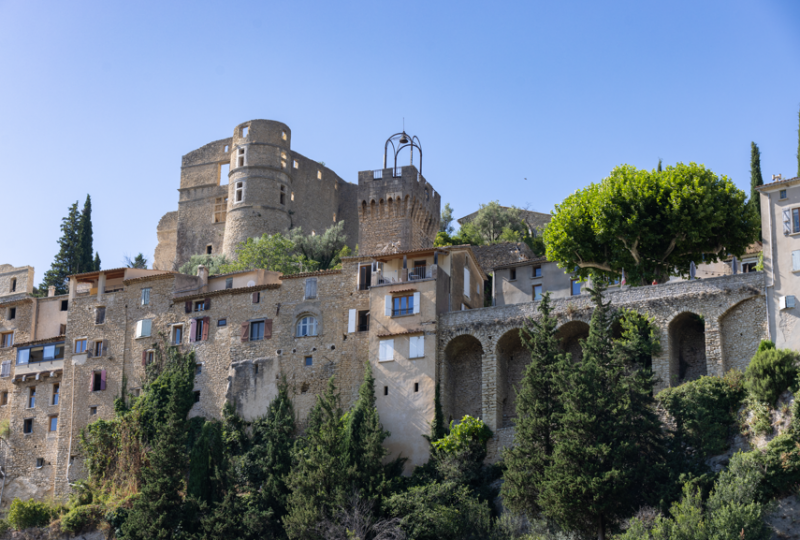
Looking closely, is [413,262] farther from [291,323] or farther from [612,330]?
[612,330]

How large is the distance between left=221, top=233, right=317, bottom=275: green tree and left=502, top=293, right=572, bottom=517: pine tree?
25.0m

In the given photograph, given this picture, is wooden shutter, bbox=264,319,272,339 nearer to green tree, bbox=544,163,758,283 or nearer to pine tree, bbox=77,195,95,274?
green tree, bbox=544,163,758,283

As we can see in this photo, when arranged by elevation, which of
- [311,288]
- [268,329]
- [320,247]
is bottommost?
[268,329]

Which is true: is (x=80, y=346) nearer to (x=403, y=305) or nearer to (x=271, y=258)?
(x=271, y=258)

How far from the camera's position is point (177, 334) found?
65.3 meters

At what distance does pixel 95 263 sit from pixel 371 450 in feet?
130

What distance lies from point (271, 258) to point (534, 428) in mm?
30905

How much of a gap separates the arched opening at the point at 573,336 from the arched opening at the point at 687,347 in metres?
4.45

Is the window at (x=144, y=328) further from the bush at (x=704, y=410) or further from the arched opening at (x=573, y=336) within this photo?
the bush at (x=704, y=410)

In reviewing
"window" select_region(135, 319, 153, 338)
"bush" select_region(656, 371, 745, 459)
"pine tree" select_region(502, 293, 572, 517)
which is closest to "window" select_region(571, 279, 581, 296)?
"pine tree" select_region(502, 293, 572, 517)

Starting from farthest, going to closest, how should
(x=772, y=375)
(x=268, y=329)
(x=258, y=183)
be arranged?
1. (x=258, y=183)
2. (x=268, y=329)
3. (x=772, y=375)

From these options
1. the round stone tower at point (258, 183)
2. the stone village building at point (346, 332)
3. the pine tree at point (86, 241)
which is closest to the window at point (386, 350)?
the stone village building at point (346, 332)

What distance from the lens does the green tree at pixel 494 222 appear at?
277 ft

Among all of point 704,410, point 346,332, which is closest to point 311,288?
point 346,332
